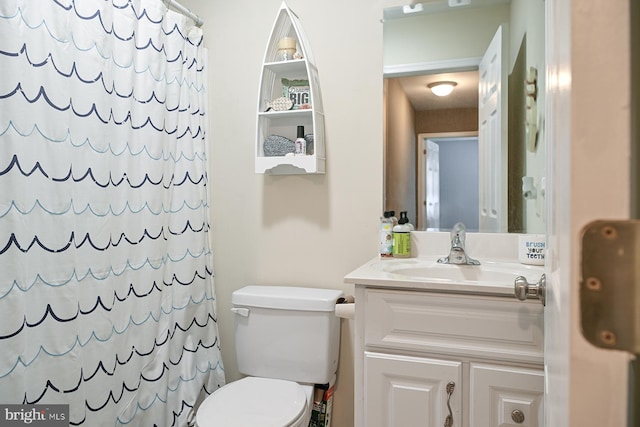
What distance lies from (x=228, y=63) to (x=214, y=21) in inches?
8.4

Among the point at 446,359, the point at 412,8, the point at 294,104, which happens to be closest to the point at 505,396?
the point at 446,359

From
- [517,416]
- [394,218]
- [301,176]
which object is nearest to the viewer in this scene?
[517,416]

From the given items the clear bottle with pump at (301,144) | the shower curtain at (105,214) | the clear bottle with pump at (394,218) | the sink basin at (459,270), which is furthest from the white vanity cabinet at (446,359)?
the shower curtain at (105,214)

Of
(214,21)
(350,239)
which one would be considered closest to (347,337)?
(350,239)

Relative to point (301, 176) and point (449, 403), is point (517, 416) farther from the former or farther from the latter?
point (301, 176)

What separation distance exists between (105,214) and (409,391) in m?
1.12

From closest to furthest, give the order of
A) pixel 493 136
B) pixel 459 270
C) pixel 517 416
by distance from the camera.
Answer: pixel 517 416, pixel 459 270, pixel 493 136

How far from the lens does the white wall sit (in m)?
1.88

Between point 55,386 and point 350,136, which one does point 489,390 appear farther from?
point 55,386

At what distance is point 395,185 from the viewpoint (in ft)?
6.09

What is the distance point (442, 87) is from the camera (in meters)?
1.80

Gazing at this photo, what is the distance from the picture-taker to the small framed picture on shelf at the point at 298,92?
189 centimetres

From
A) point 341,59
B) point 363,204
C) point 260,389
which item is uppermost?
point 341,59

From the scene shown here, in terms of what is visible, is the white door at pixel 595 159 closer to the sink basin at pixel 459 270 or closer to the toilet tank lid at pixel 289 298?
the sink basin at pixel 459 270
